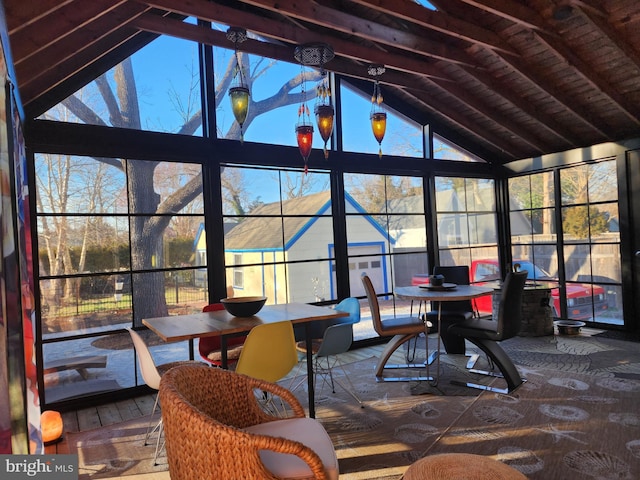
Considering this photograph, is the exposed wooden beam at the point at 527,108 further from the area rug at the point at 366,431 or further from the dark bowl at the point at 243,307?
the dark bowl at the point at 243,307

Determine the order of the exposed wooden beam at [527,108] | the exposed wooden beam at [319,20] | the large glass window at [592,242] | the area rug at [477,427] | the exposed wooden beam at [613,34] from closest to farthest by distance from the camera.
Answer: the area rug at [477,427], the exposed wooden beam at [319,20], the exposed wooden beam at [613,34], the exposed wooden beam at [527,108], the large glass window at [592,242]

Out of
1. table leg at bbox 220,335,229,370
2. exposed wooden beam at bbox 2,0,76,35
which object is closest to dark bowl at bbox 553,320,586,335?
table leg at bbox 220,335,229,370

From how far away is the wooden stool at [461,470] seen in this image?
55.7 inches

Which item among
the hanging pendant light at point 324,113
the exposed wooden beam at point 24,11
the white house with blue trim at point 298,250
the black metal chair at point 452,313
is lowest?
the black metal chair at point 452,313

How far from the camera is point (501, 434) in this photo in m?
2.81

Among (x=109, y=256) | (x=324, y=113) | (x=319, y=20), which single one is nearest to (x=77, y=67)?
(x=109, y=256)

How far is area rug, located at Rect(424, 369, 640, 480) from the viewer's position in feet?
7.81

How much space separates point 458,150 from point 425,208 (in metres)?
1.10

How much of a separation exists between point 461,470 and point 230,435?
776 millimetres

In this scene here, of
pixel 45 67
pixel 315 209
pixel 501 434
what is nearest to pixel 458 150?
pixel 315 209

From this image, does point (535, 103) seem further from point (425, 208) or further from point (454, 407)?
point (454, 407)

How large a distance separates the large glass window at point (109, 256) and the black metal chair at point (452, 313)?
8.22 feet

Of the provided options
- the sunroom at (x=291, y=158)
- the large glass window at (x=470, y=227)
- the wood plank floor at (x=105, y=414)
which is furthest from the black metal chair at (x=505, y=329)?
the wood plank floor at (x=105, y=414)

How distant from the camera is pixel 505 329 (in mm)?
3633
